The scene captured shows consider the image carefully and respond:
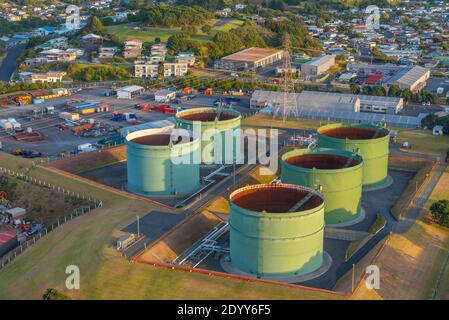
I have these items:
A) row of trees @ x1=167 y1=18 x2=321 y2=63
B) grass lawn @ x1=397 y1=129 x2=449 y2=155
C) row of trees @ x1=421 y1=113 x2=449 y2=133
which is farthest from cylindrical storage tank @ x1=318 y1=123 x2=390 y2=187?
row of trees @ x1=167 y1=18 x2=321 y2=63

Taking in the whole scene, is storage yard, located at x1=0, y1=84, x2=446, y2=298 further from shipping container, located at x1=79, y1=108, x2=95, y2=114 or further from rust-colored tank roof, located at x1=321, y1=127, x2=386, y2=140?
shipping container, located at x1=79, y1=108, x2=95, y2=114

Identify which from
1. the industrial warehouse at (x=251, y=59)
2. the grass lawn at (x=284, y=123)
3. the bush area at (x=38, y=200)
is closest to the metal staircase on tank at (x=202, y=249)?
the bush area at (x=38, y=200)

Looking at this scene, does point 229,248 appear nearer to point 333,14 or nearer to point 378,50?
point 378,50

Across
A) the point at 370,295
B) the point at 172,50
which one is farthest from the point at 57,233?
the point at 172,50

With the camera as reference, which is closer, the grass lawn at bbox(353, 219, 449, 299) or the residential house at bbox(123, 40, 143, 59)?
the grass lawn at bbox(353, 219, 449, 299)

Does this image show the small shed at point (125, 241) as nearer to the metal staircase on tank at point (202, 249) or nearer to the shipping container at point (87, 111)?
the metal staircase on tank at point (202, 249)

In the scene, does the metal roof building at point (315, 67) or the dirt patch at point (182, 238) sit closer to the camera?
the dirt patch at point (182, 238)
